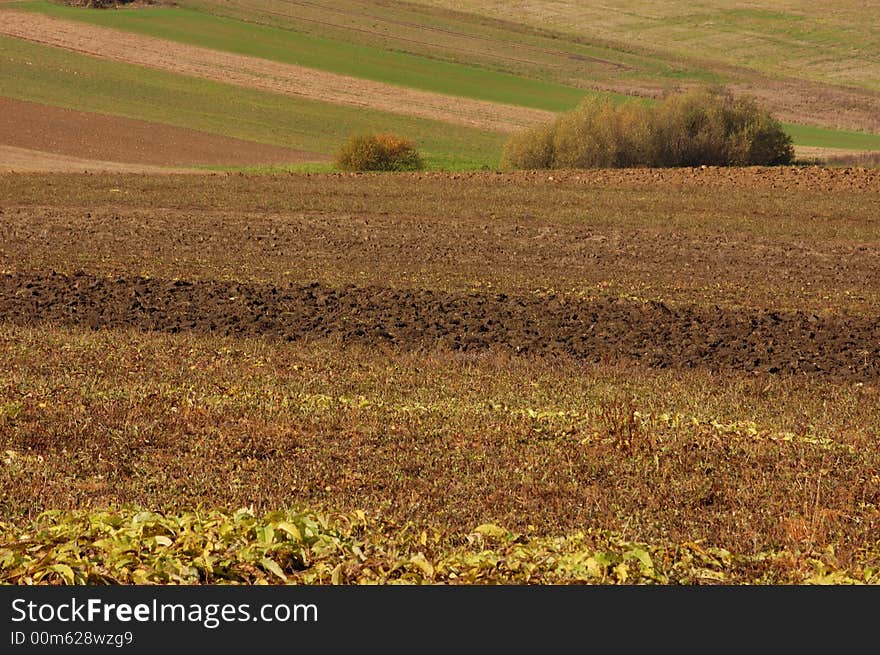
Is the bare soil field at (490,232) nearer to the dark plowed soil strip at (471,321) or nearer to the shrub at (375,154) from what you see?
the dark plowed soil strip at (471,321)

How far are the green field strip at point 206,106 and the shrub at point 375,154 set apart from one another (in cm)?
681

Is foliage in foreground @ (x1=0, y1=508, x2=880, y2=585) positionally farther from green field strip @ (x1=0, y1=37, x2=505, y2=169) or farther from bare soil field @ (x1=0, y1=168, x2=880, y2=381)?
green field strip @ (x1=0, y1=37, x2=505, y2=169)

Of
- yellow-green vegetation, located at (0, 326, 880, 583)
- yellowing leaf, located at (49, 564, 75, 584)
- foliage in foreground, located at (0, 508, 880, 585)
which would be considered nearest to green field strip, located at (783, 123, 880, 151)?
yellow-green vegetation, located at (0, 326, 880, 583)

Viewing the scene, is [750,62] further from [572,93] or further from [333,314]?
[333,314]

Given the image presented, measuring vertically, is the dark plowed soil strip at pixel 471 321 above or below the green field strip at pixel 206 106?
above

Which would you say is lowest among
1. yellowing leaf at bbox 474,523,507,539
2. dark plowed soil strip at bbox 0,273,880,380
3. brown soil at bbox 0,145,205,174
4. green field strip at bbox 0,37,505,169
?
brown soil at bbox 0,145,205,174

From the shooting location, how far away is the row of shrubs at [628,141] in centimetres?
5034

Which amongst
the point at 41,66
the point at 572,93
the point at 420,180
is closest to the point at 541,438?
the point at 420,180

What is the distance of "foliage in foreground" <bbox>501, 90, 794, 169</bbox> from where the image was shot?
5031 centimetres

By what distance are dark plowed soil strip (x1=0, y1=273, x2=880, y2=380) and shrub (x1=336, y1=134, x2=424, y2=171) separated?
31.7 m

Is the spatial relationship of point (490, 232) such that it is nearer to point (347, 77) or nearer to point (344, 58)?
point (347, 77)

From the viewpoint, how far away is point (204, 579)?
602cm

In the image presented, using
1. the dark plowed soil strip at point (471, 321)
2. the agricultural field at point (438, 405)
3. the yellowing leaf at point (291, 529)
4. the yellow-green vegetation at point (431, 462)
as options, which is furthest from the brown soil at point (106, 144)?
the yellowing leaf at point (291, 529)

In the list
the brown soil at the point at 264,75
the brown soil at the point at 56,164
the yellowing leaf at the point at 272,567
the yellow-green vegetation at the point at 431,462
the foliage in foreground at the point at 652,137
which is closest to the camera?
the yellowing leaf at the point at 272,567
